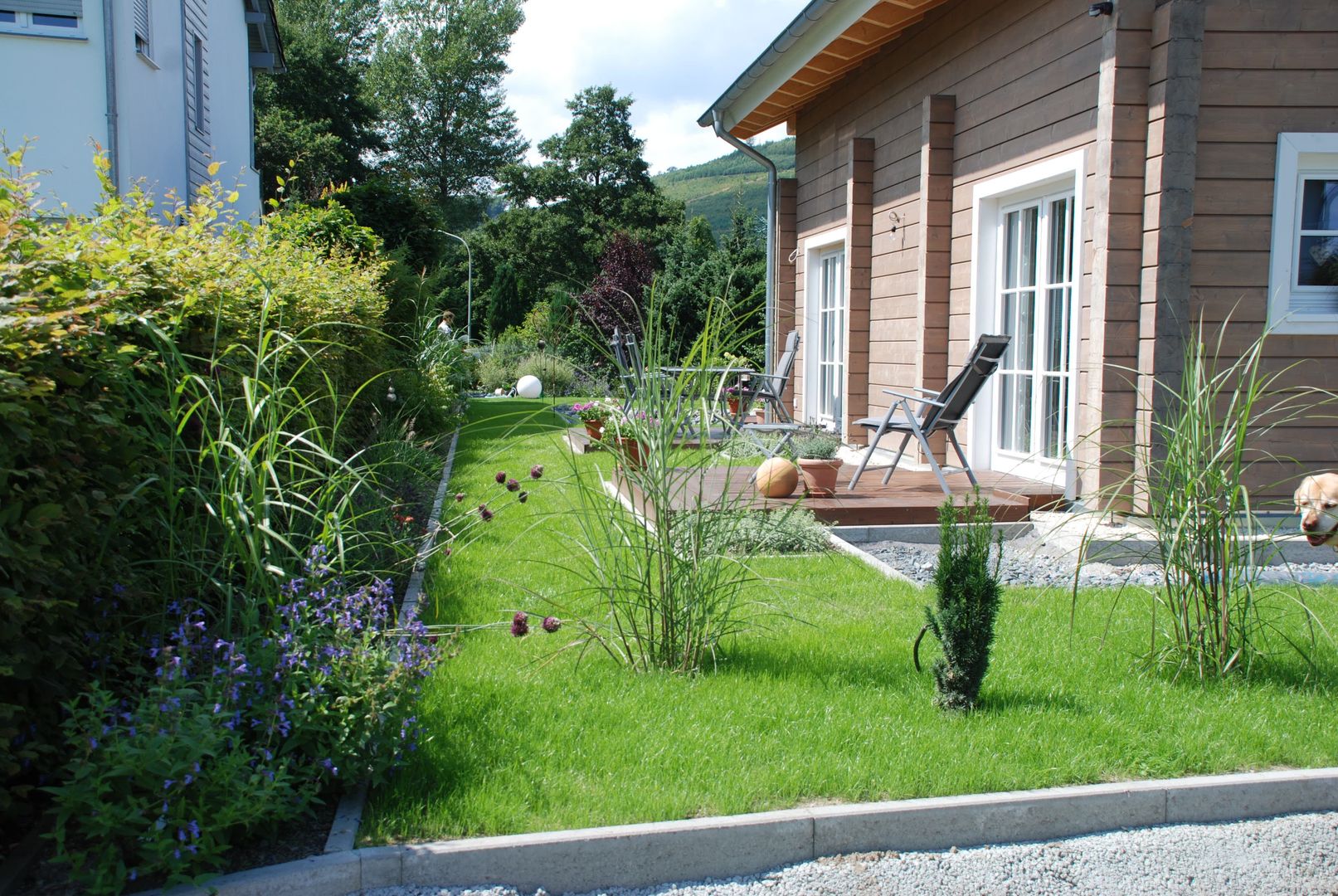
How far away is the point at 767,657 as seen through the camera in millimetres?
3713

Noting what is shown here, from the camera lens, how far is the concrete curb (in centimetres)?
237

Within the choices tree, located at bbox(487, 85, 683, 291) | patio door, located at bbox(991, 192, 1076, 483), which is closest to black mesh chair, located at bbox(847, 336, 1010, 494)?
patio door, located at bbox(991, 192, 1076, 483)

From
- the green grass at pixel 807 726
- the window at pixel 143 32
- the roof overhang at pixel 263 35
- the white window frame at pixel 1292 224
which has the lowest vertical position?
the green grass at pixel 807 726

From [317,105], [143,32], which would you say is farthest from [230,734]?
[317,105]

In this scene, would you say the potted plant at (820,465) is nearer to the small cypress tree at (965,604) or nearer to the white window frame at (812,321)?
the small cypress tree at (965,604)

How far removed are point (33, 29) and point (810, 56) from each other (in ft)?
26.0

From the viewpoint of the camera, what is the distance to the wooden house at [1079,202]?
5305 mm

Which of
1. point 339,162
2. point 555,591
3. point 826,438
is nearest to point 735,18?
point 339,162

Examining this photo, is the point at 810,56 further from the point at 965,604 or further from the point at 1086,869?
the point at 1086,869

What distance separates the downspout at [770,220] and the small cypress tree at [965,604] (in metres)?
8.25

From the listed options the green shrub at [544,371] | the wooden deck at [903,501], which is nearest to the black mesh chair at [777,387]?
the wooden deck at [903,501]

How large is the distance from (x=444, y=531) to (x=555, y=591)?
51.1 inches

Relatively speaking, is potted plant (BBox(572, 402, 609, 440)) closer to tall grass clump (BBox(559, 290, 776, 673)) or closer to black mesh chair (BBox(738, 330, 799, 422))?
black mesh chair (BBox(738, 330, 799, 422))

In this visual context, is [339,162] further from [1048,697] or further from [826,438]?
[1048,697]
